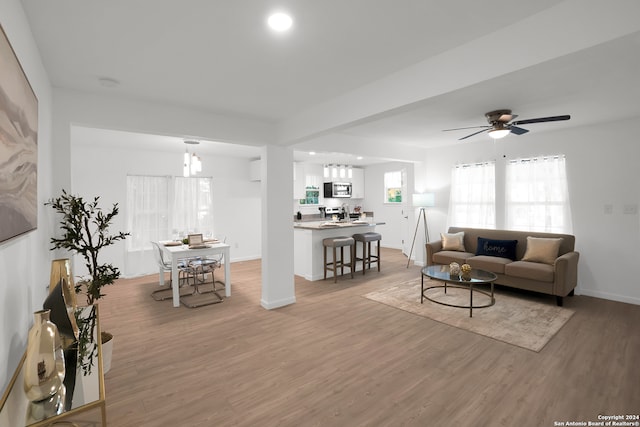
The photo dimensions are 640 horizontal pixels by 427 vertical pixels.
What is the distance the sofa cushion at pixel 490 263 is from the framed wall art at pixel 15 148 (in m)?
5.23

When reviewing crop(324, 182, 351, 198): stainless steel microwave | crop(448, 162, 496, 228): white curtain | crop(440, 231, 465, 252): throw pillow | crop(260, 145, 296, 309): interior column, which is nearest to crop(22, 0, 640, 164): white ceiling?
crop(260, 145, 296, 309): interior column

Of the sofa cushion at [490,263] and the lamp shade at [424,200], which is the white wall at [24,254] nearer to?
the sofa cushion at [490,263]

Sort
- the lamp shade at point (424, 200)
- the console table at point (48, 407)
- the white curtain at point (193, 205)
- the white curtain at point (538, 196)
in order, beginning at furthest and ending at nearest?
the white curtain at point (193, 205), the lamp shade at point (424, 200), the white curtain at point (538, 196), the console table at point (48, 407)

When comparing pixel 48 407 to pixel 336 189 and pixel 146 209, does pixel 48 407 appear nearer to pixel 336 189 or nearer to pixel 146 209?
pixel 146 209

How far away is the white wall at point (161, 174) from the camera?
5.58 meters

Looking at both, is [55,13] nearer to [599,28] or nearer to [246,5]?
[246,5]

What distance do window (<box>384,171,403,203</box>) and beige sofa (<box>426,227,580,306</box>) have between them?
328 cm

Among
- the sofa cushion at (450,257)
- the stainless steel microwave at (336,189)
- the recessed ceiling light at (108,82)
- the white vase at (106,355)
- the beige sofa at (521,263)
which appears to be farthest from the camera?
the stainless steel microwave at (336,189)

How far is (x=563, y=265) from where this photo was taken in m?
4.00

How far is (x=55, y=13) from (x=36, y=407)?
6.59ft

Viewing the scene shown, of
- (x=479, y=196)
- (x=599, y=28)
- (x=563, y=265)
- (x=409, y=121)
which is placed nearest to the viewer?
(x=599, y=28)

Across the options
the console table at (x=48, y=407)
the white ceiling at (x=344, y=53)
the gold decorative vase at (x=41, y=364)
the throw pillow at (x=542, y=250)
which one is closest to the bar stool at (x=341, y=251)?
the white ceiling at (x=344, y=53)

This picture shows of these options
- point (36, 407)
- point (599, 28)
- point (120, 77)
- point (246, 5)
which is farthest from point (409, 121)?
point (36, 407)

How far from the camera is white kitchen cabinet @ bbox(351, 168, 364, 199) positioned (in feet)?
30.8
